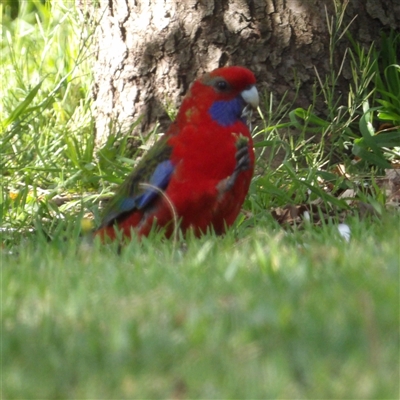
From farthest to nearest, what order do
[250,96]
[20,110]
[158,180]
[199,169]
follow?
1. [20,110]
2. [250,96]
3. [158,180]
4. [199,169]

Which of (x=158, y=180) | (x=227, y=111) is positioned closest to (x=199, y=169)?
(x=158, y=180)

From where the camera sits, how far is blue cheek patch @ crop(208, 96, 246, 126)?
3.98m

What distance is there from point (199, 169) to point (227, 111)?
0.35 metres

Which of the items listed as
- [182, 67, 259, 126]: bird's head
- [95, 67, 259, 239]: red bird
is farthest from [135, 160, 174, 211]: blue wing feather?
[182, 67, 259, 126]: bird's head

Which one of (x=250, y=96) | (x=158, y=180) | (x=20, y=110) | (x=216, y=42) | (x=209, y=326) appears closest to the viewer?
(x=209, y=326)

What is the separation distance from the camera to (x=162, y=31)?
222 inches

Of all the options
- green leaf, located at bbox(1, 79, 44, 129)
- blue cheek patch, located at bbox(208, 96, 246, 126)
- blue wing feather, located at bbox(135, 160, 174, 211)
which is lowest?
blue wing feather, located at bbox(135, 160, 174, 211)

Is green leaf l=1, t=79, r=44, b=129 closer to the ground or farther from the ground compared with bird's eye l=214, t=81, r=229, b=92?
closer to the ground

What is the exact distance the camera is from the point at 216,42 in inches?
219

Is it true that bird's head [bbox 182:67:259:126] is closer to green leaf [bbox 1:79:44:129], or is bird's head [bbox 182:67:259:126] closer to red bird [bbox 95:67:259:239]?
red bird [bbox 95:67:259:239]

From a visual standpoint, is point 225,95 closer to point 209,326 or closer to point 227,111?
point 227,111

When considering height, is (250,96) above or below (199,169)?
above

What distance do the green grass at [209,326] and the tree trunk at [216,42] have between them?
2809 millimetres

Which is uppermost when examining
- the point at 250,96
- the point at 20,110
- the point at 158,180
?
the point at 250,96
